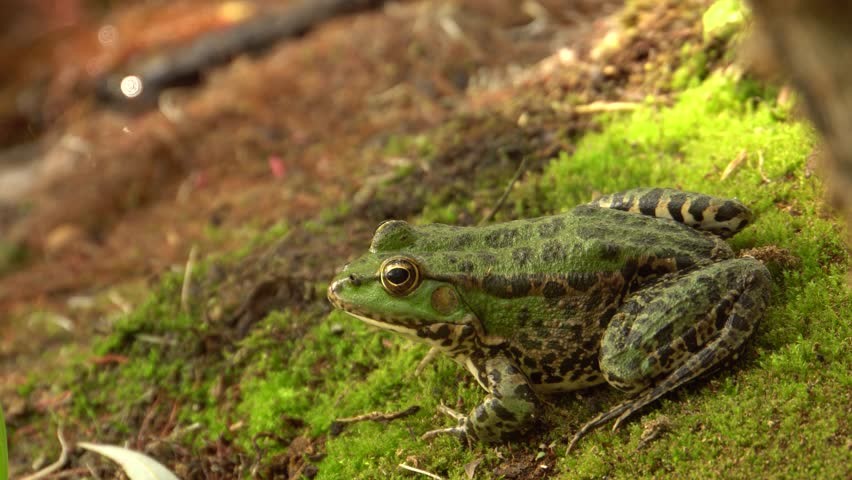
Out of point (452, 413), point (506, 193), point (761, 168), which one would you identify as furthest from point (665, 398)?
point (506, 193)

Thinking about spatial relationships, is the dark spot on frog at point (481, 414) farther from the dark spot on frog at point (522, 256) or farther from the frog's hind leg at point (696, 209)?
the frog's hind leg at point (696, 209)

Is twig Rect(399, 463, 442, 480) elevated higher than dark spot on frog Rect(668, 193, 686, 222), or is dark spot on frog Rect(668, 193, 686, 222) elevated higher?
dark spot on frog Rect(668, 193, 686, 222)

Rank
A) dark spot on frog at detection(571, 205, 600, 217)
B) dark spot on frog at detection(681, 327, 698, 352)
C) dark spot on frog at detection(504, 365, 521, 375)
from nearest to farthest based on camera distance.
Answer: dark spot on frog at detection(681, 327, 698, 352) < dark spot on frog at detection(504, 365, 521, 375) < dark spot on frog at detection(571, 205, 600, 217)

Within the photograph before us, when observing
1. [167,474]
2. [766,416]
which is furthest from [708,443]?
[167,474]

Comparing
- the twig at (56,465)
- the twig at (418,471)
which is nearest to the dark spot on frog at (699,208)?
the twig at (418,471)

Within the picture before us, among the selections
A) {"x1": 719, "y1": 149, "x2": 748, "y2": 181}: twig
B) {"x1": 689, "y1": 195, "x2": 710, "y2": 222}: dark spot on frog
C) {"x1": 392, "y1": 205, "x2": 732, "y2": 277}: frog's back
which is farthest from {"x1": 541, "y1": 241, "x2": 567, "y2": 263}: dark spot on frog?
{"x1": 719, "y1": 149, "x2": 748, "y2": 181}: twig

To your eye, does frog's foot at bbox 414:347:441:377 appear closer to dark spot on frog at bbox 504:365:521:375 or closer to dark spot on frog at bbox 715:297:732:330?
dark spot on frog at bbox 504:365:521:375

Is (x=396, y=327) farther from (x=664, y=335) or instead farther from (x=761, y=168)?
(x=761, y=168)
